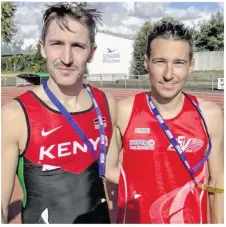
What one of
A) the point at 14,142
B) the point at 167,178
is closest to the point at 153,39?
the point at 167,178

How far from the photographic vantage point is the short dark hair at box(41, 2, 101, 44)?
7.23 feet

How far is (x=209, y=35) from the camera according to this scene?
3278cm

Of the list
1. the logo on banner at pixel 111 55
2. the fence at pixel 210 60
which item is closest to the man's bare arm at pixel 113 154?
the fence at pixel 210 60

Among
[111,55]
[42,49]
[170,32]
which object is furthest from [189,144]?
[111,55]

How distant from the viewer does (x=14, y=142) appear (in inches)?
80.5

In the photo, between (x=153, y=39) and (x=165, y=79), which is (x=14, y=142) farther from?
(x=153, y=39)

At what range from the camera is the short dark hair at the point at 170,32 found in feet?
8.16

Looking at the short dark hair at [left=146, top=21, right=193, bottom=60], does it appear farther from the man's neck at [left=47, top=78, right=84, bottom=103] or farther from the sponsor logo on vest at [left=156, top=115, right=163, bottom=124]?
the man's neck at [left=47, top=78, right=84, bottom=103]

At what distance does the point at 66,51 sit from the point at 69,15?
244 millimetres

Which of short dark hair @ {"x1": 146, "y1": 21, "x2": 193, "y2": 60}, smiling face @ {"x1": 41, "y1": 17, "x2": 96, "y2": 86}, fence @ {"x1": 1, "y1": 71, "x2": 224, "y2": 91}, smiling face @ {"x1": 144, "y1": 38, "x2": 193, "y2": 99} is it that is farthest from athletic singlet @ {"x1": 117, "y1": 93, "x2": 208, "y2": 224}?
fence @ {"x1": 1, "y1": 71, "x2": 224, "y2": 91}

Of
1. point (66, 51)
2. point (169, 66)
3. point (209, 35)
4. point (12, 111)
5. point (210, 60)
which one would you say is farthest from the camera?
point (209, 35)

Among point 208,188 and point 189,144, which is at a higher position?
point 189,144

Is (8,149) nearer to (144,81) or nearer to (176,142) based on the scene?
(176,142)

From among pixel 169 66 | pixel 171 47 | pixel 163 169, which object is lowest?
pixel 163 169
